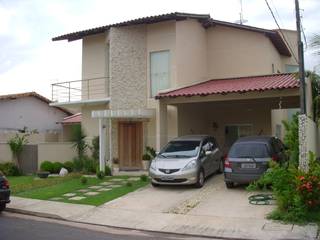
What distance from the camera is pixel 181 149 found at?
16.5m

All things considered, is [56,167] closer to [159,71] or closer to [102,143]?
[102,143]

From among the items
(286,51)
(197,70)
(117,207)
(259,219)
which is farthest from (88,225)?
(286,51)

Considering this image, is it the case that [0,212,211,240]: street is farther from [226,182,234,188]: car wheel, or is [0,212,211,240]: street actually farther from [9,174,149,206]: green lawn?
[226,182,234,188]: car wheel

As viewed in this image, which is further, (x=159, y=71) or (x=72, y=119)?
(x=72, y=119)

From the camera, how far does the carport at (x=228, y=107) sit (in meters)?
17.0

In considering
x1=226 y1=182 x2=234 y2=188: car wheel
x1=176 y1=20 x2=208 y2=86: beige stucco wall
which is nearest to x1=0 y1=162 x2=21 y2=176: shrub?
x1=176 y1=20 x2=208 y2=86: beige stucco wall

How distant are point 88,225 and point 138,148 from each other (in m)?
10.0

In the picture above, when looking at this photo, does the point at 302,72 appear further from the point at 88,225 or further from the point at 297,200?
the point at 88,225

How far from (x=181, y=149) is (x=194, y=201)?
3.34 meters

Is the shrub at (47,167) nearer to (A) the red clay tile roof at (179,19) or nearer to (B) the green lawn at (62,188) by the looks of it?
(B) the green lawn at (62,188)

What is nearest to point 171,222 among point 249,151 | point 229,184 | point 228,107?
point 229,184

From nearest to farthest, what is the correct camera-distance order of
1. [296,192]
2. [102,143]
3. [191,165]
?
[296,192] < [191,165] < [102,143]

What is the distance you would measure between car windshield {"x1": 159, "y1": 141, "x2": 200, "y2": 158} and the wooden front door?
455cm

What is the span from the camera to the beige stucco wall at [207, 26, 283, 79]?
22.6 meters
